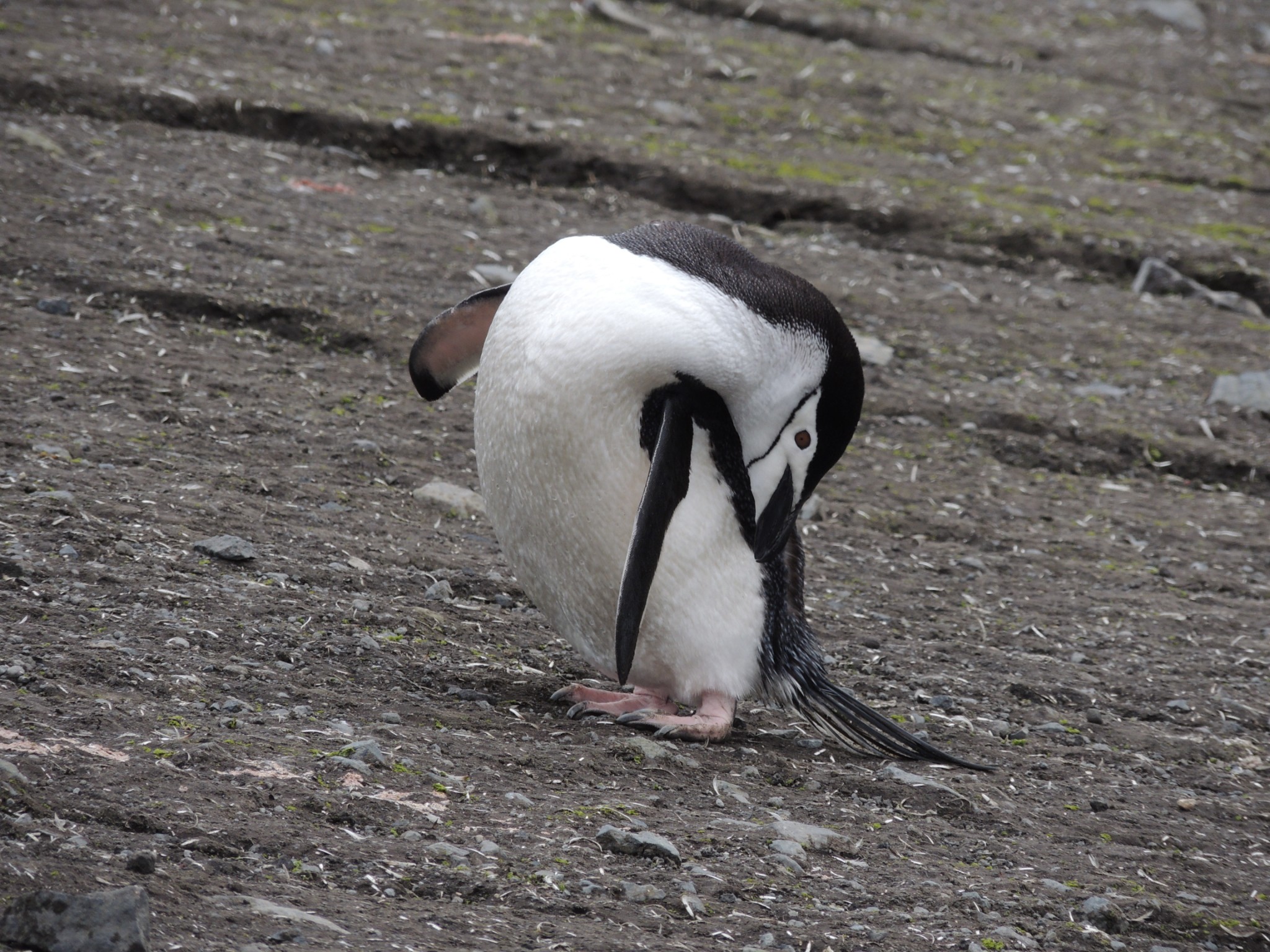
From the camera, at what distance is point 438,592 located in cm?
309

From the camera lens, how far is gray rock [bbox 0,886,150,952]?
4.50ft

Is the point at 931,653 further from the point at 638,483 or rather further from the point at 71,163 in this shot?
the point at 71,163

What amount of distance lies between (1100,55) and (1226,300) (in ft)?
13.9

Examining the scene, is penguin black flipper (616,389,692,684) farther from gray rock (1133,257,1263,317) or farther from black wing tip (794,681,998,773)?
gray rock (1133,257,1263,317)

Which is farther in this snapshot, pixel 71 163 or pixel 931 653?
pixel 71 163

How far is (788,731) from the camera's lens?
114 inches

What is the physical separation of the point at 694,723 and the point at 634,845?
2.17ft

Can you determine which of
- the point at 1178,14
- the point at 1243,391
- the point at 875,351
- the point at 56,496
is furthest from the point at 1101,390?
the point at 1178,14

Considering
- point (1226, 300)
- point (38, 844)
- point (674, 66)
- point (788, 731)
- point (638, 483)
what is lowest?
point (788, 731)

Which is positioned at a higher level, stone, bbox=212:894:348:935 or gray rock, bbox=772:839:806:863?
stone, bbox=212:894:348:935

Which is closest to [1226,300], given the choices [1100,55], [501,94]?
[501,94]

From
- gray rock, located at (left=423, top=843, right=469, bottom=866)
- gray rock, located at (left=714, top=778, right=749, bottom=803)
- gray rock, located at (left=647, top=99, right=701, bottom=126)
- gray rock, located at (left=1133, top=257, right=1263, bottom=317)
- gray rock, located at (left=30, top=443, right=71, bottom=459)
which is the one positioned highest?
gray rock, located at (left=647, top=99, right=701, bottom=126)

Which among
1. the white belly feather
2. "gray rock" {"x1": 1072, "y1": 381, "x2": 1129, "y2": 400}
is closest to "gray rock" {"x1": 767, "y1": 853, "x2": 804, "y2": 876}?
the white belly feather

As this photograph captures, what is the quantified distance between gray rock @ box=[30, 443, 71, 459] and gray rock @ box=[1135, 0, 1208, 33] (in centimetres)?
1011
